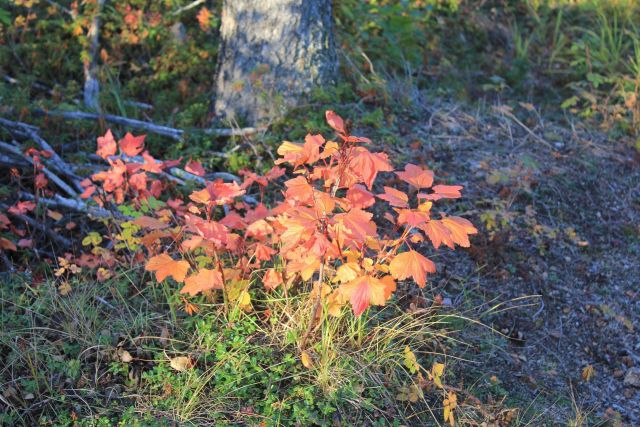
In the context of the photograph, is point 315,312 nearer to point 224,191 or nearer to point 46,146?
point 224,191

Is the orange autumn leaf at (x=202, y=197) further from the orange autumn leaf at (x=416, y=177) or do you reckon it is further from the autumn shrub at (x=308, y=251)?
the orange autumn leaf at (x=416, y=177)

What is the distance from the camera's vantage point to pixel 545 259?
4500 mm

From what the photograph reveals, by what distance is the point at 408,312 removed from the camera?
356 centimetres

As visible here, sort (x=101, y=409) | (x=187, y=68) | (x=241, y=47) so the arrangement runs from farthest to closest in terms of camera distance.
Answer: (x=187, y=68) < (x=241, y=47) < (x=101, y=409)

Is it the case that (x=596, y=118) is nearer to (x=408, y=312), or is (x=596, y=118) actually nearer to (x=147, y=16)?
Result: (x=408, y=312)

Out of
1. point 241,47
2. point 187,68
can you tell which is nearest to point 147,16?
point 187,68

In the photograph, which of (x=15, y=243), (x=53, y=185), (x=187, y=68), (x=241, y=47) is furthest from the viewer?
(x=187, y=68)

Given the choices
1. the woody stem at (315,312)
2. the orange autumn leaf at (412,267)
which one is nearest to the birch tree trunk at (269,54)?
the woody stem at (315,312)

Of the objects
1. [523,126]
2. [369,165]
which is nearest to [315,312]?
[369,165]

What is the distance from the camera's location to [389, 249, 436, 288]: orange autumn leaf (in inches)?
110

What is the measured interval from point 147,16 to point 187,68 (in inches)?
22.7

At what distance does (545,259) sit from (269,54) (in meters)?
2.38

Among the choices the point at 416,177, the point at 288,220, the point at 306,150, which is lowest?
the point at 288,220

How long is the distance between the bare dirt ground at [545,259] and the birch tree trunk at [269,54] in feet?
3.00
